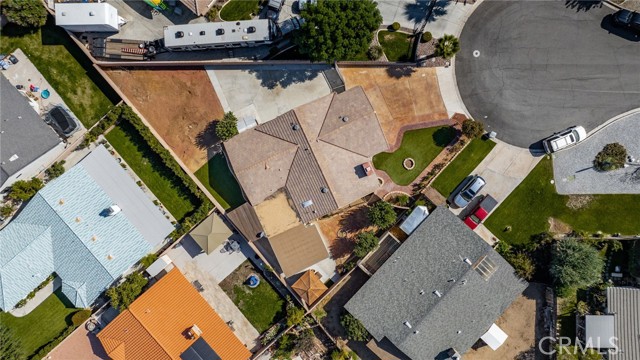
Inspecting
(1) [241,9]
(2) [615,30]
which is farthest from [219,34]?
(2) [615,30]

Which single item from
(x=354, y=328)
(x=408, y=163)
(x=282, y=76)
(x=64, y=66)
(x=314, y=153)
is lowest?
(x=354, y=328)

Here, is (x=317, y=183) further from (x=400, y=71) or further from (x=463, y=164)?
(x=463, y=164)

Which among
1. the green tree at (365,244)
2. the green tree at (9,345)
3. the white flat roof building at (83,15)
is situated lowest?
the green tree at (365,244)

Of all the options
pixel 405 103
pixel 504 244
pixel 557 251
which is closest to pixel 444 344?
pixel 504 244

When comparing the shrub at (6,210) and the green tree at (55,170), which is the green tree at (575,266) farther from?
the shrub at (6,210)

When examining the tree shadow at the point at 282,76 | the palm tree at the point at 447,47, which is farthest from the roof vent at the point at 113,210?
the palm tree at the point at 447,47

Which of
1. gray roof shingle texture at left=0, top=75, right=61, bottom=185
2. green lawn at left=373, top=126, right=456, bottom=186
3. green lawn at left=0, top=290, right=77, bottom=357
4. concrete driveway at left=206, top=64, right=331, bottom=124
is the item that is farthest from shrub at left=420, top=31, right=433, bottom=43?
green lawn at left=0, top=290, right=77, bottom=357
